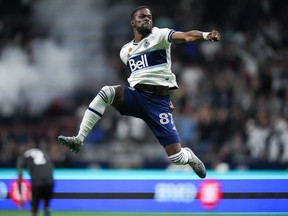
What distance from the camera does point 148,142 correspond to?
1841 centimetres

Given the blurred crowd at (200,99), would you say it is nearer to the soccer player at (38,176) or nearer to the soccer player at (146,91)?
the soccer player at (38,176)

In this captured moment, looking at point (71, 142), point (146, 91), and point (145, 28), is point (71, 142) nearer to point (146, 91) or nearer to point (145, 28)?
point (146, 91)

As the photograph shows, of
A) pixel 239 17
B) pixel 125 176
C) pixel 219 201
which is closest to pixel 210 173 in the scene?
pixel 219 201

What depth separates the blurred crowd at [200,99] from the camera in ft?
57.2

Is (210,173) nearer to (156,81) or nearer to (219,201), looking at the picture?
(219,201)

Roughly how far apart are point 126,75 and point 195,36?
10.5 meters

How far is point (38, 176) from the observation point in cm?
1392

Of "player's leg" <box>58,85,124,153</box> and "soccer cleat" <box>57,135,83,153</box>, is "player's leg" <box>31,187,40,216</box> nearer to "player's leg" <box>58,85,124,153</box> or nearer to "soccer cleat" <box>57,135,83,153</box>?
"player's leg" <box>58,85,124,153</box>

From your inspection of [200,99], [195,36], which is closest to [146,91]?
[195,36]

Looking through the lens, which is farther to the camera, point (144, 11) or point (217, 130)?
point (217, 130)

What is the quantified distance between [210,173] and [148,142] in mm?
2604

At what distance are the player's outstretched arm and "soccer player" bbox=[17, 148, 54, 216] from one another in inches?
198

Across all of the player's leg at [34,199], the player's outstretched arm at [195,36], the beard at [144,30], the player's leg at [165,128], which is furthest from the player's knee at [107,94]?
the player's leg at [34,199]

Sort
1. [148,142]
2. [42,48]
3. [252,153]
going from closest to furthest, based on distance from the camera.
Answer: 1. [252,153]
2. [148,142]
3. [42,48]
